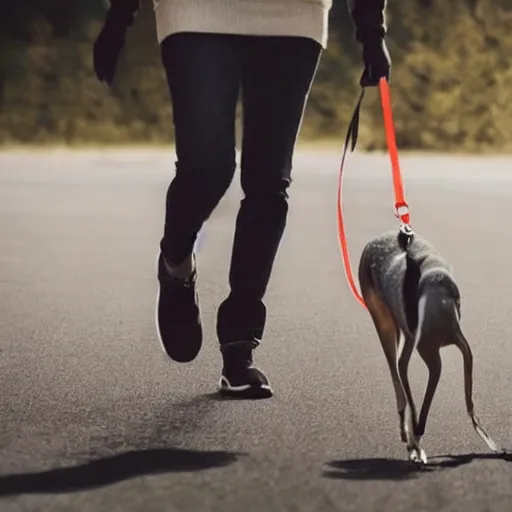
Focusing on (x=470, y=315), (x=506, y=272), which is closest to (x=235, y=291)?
(x=470, y=315)

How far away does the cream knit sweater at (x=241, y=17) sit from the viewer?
14.4 feet

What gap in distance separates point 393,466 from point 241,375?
1003 mm

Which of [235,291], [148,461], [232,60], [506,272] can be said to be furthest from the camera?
[506,272]

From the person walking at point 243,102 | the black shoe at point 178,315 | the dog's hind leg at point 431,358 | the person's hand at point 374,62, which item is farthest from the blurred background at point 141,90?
the dog's hind leg at point 431,358

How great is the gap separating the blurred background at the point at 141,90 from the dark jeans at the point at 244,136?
53.1 ft

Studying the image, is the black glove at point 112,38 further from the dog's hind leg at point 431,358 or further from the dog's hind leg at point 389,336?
the dog's hind leg at point 431,358

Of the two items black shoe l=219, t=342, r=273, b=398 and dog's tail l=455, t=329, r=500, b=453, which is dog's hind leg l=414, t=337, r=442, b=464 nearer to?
dog's tail l=455, t=329, r=500, b=453

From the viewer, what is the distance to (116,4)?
4656 millimetres

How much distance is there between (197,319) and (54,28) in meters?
18.2

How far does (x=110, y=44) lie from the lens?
4.68 m

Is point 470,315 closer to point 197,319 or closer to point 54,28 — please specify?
point 197,319

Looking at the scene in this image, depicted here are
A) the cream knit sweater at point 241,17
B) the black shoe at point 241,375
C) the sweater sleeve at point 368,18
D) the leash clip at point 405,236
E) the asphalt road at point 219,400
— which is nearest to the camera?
the asphalt road at point 219,400

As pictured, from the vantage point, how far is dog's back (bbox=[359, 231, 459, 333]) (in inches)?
150

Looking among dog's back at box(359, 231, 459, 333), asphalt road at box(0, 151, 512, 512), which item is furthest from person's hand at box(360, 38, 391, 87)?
asphalt road at box(0, 151, 512, 512)
